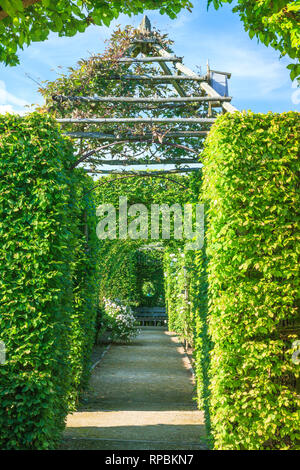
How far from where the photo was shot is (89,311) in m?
6.81

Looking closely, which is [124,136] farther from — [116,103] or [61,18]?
[61,18]

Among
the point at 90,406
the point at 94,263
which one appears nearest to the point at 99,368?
the point at 90,406

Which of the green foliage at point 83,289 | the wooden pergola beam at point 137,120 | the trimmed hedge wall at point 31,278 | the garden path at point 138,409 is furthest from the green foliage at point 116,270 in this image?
the trimmed hedge wall at point 31,278

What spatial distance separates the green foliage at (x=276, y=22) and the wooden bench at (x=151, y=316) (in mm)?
18286

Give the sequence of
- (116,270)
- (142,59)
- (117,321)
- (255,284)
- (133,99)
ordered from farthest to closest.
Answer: (116,270) < (117,321) < (142,59) < (133,99) < (255,284)

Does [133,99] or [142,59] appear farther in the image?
[142,59]

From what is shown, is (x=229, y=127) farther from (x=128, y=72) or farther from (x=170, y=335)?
(x=170, y=335)

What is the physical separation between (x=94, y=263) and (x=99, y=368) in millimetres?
3767

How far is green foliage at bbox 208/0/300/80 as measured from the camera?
4289 mm

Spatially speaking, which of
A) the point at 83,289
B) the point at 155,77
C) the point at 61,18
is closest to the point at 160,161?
the point at 155,77

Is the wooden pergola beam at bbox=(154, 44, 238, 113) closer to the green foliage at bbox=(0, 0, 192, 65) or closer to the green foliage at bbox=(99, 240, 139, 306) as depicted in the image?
the green foliage at bbox=(0, 0, 192, 65)

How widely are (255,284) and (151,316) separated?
62.5 feet

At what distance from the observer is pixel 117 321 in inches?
520

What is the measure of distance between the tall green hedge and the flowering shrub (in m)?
8.87
